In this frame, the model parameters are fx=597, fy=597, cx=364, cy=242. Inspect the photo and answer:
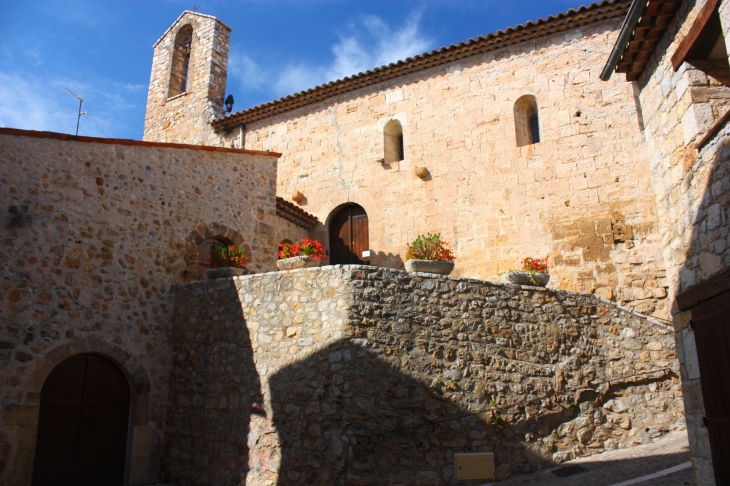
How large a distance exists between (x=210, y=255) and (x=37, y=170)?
359 cm

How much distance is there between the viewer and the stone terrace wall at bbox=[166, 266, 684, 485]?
849 centimetres

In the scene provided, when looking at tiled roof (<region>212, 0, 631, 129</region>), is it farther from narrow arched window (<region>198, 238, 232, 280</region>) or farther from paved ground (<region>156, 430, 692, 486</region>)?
paved ground (<region>156, 430, 692, 486</region>)

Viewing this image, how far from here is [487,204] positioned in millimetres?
13594

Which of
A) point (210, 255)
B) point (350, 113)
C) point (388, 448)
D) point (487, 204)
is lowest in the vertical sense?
point (388, 448)

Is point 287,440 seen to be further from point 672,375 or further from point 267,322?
point 672,375

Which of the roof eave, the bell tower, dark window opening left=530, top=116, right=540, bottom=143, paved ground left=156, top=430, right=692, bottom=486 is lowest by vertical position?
paved ground left=156, top=430, right=692, bottom=486

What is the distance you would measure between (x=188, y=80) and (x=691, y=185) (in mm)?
16599

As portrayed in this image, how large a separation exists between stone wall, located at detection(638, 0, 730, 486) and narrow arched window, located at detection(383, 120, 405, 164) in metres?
8.61

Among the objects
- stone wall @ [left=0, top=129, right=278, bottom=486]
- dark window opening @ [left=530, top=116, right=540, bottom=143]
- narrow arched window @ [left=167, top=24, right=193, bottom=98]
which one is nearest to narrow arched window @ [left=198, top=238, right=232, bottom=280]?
stone wall @ [left=0, top=129, right=278, bottom=486]

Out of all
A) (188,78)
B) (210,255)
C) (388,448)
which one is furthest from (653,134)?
(188,78)

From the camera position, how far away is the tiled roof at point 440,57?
12961mm

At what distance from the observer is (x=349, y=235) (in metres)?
15.5

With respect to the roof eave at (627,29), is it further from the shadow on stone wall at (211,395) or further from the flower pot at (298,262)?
the shadow on stone wall at (211,395)

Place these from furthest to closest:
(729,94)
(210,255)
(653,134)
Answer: (210,255) → (653,134) → (729,94)
